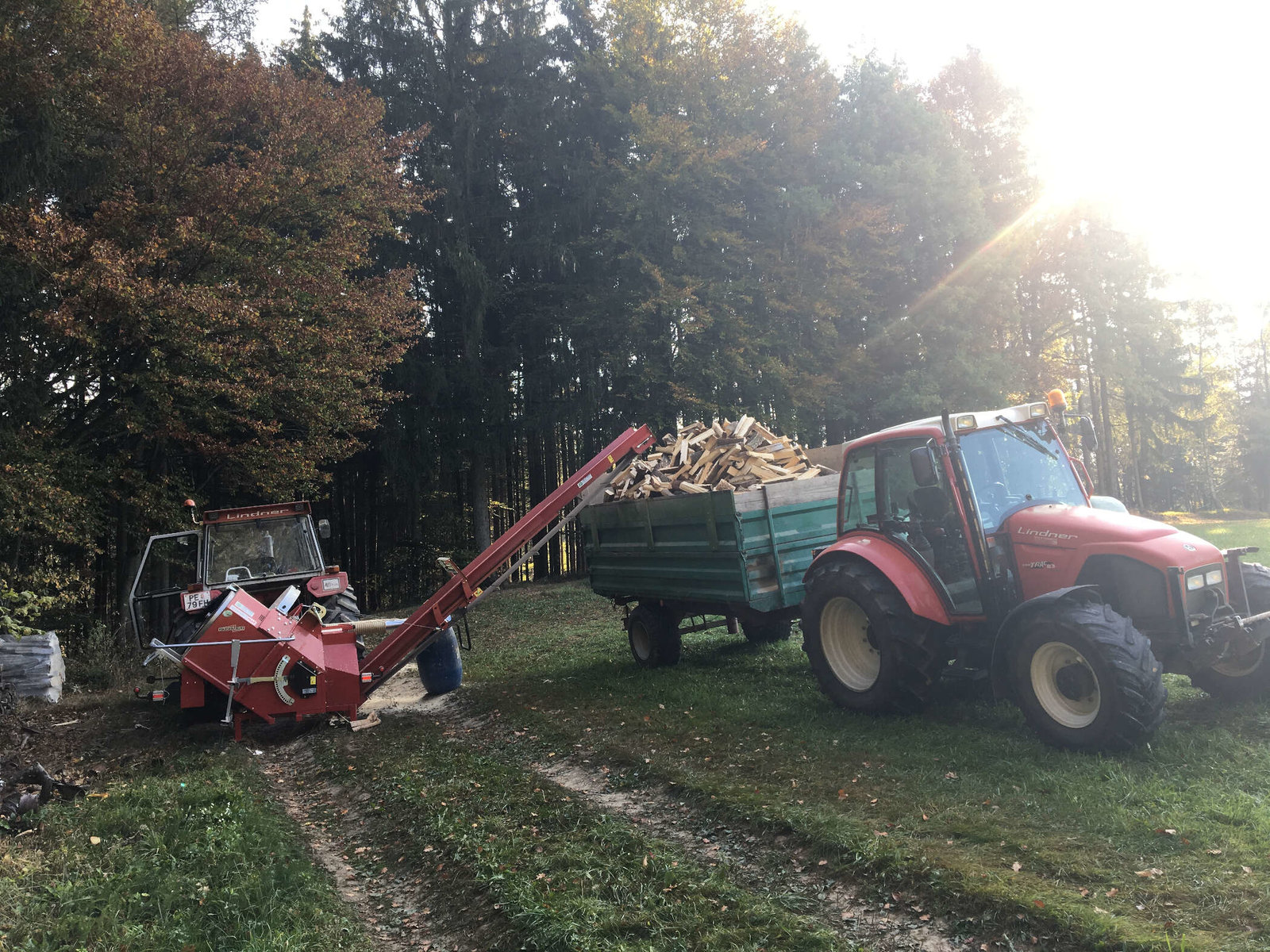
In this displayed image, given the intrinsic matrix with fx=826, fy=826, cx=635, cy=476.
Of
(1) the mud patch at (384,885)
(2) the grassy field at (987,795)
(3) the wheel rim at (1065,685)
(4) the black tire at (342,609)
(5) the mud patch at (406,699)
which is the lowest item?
(5) the mud patch at (406,699)

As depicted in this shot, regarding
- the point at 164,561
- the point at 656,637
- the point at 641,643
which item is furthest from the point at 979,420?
the point at 164,561

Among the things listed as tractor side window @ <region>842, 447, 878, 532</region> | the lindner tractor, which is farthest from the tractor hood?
the lindner tractor

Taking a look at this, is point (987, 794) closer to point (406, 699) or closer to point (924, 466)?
point (924, 466)

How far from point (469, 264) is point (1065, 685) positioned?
55.2ft

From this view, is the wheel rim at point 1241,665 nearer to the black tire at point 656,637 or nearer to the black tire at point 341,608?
the black tire at point 656,637

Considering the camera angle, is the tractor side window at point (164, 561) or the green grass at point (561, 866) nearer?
the green grass at point (561, 866)

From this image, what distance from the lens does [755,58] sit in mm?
20656

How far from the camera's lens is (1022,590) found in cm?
546

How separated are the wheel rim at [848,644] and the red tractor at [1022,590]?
0.01 meters

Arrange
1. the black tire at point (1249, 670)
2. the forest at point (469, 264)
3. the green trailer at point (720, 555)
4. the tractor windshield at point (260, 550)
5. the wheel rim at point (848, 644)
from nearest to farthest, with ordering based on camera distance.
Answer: the black tire at point (1249, 670) → the wheel rim at point (848, 644) → the green trailer at point (720, 555) → the tractor windshield at point (260, 550) → the forest at point (469, 264)

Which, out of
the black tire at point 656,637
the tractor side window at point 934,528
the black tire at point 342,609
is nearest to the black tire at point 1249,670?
the tractor side window at point 934,528

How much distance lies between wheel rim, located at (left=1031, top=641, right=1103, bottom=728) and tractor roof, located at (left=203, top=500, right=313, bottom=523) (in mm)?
7620

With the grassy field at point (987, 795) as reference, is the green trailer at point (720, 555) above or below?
above

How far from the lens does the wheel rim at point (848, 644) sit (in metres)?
6.17
